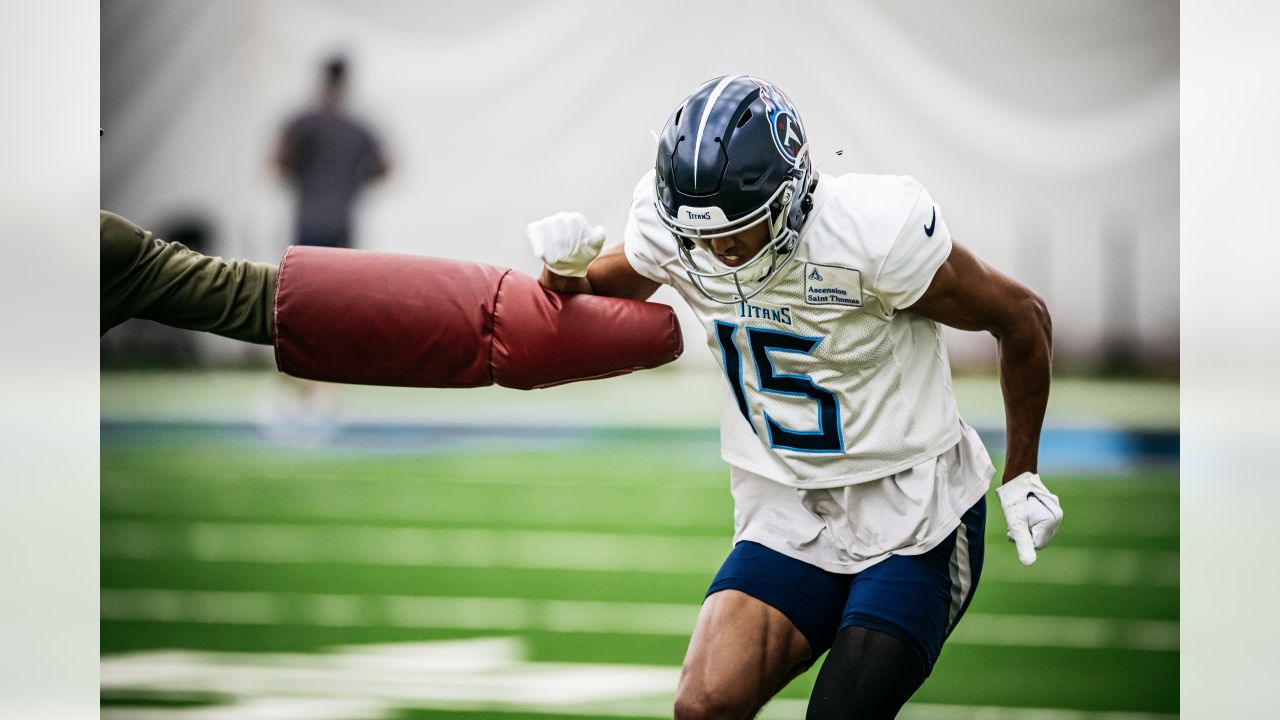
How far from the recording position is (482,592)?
10.6ft

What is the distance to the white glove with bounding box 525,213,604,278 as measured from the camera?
5.47 feet

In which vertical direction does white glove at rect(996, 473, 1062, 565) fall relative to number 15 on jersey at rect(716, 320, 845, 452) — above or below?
below

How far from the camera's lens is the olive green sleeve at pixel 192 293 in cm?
167

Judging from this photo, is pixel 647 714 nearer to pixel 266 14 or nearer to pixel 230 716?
pixel 230 716

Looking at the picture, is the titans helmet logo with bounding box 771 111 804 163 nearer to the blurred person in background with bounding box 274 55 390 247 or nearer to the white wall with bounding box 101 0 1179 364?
the white wall with bounding box 101 0 1179 364

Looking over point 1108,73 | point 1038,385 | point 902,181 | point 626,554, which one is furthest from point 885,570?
point 1108,73

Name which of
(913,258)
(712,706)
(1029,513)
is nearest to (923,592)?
(1029,513)

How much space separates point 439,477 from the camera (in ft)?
13.0

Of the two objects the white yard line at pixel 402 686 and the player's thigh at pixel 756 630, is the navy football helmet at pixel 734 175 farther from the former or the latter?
the white yard line at pixel 402 686

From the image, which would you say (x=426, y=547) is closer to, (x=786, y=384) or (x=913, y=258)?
(x=786, y=384)

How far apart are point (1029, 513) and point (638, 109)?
99.0 inches

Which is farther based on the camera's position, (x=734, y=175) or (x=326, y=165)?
(x=326, y=165)

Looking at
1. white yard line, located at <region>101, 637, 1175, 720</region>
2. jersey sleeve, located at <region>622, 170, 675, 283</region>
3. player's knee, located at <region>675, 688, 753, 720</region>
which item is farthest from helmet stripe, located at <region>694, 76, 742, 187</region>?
white yard line, located at <region>101, 637, 1175, 720</region>

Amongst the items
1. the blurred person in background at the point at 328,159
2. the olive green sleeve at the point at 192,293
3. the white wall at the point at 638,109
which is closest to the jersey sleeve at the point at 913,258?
the olive green sleeve at the point at 192,293
